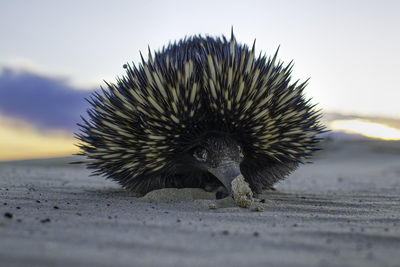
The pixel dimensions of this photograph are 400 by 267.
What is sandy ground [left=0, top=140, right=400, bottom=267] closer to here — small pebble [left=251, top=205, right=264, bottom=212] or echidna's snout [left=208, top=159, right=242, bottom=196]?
small pebble [left=251, top=205, right=264, bottom=212]

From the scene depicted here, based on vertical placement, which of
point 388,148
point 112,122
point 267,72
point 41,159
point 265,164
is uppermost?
point 388,148

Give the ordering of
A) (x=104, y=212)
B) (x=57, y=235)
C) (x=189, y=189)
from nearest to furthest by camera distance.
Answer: (x=57, y=235) → (x=104, y=212) → (x=189, y=189)

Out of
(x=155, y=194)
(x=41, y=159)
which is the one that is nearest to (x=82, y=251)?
(x=155, y=194)

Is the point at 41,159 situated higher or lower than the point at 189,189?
higher

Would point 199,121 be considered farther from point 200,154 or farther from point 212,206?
point 212,206

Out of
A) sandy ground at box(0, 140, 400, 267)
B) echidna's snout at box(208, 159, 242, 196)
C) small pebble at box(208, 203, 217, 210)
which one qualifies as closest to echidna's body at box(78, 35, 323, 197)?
echidna's snout at box(208, 159, 242, 196)

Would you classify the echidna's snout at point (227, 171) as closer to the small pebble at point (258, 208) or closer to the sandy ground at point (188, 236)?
the sandy ground at point (188, 236)

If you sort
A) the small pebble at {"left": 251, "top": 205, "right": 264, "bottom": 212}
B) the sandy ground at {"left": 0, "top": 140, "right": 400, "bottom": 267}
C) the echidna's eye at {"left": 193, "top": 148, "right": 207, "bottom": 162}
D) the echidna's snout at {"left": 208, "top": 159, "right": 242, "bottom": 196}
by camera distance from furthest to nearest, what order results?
the echidna's eye at {"left": 193, "top": 148, "right": 207, "bottom": 162}
the echidna's snout at {"left": 208, "top": 159, "right": 242, "bottom": 196}
the small pebble at {"left": 251, "top": 205, "right": 264, "bottom": 212}
the sandy ground at {"left": 0, "top": 140, "right": 400, "bottom": 267}

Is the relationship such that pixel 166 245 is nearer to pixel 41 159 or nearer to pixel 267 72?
pixel 267 72
